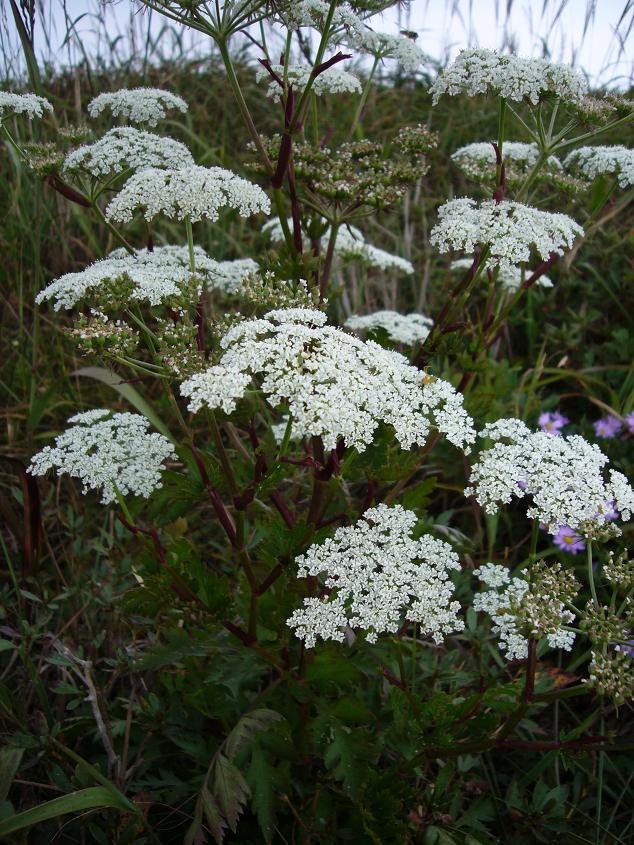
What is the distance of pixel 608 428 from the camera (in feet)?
16.6

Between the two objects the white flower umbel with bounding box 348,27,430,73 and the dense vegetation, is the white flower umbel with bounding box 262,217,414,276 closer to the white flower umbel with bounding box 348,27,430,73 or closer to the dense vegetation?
the dense vegetation

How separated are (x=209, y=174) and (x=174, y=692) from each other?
2495 mm

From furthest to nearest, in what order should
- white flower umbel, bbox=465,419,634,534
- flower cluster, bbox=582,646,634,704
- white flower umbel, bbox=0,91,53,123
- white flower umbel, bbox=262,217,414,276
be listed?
white flower umbel, bbox=262,217,414,276 → white flower umbel, bbox=0,91,53,123 → white flower umbel, bbox=465,419,634,534 → flower cluster, bbox=582,646,634,704

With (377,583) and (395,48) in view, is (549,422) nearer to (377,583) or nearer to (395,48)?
(395,48)

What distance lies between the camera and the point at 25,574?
410 cm

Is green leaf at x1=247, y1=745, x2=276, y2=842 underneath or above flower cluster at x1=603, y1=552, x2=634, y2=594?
underneath

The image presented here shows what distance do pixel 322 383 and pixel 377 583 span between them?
0.74m

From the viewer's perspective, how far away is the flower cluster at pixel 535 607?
90.9 inches

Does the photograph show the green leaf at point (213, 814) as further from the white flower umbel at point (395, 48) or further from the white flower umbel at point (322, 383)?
the white flower umbel at point (395, 48)

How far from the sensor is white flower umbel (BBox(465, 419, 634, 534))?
254 cm

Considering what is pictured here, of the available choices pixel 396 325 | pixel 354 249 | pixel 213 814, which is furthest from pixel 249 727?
pixel 354 249

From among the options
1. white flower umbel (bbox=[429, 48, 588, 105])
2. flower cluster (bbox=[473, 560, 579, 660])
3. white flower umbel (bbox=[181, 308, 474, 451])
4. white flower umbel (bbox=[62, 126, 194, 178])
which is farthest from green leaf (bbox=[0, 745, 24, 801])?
white flower umbel (bbox=[429, 48, 588, 105])

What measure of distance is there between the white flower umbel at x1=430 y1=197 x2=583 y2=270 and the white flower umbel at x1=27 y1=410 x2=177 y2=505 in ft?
5.30

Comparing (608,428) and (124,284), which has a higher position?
(124,284)
